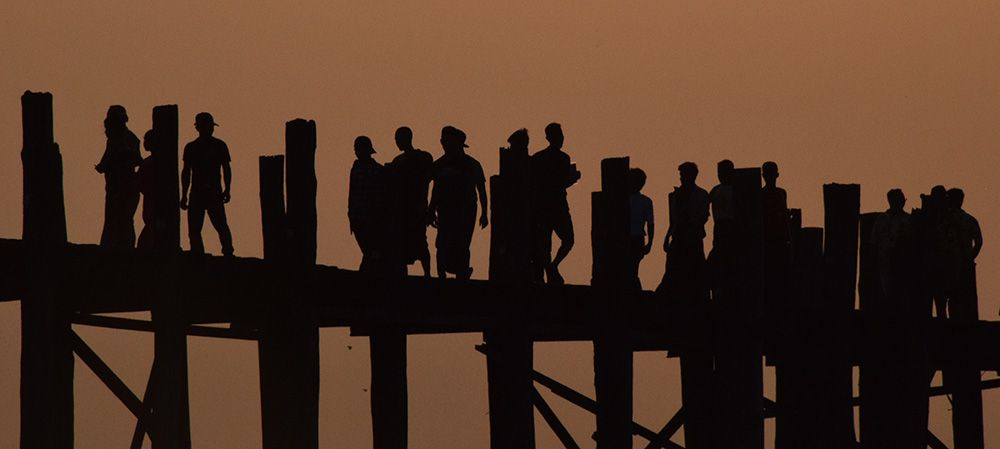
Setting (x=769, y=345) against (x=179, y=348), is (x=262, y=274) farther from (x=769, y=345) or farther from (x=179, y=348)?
(x=769, y=345)

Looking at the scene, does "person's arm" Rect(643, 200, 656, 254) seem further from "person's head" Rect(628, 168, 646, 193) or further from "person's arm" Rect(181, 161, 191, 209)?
"person's arm" Rect(181, 161, 191, 209)

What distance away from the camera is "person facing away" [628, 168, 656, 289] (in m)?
20.4

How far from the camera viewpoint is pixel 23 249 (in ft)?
55.5

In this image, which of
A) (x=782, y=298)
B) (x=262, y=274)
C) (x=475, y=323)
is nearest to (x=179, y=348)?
(x=262, y=274)

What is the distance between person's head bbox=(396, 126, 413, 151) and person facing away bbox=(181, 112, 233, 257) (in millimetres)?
1352

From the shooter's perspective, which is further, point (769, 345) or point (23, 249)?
point (769, 345)

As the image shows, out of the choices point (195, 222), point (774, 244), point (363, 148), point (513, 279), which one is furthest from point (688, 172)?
point (195, 222)

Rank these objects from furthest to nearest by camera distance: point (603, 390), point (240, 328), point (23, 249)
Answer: point (240, 328), point (603, 390), point (23, 249)

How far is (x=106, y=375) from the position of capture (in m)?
18.2

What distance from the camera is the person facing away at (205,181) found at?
1930 centimetres

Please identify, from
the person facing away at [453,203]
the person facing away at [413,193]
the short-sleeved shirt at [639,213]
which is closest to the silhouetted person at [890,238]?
the short-sleeved shirt at [639,213]

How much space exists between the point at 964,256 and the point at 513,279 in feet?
17.6

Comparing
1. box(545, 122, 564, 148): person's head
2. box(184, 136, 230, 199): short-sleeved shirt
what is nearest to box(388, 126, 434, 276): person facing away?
box(545, 122, 564, 148): person's head

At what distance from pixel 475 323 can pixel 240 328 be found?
2.47 metres
